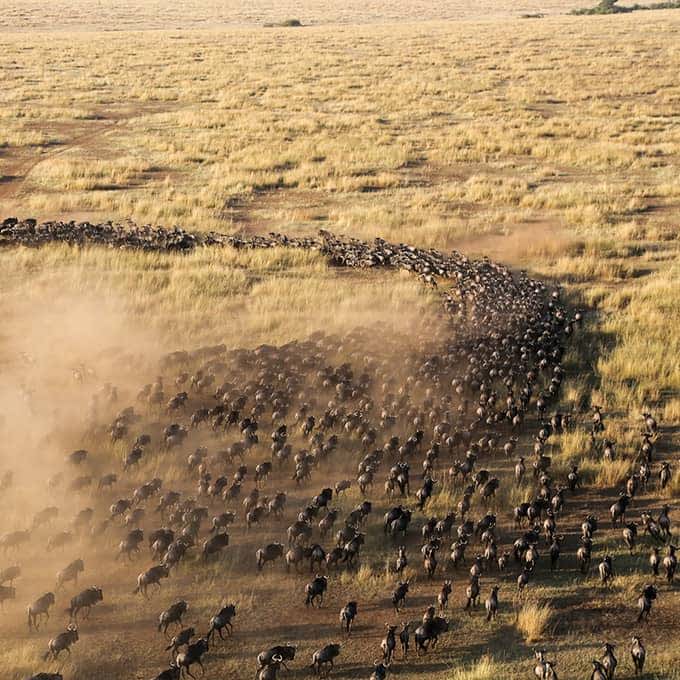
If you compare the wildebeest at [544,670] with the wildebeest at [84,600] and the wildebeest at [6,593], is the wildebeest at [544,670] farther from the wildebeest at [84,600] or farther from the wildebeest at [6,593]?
the wildebeest at [6,593]

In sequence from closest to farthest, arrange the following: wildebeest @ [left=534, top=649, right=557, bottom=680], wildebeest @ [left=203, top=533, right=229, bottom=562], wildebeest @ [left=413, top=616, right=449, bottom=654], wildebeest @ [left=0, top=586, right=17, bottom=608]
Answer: wildebeest @ [left=534, top=649, right=557, bottom=680] → wildebeest @ [left=413, top=616, right=449, bottom=654] → wildebeest @ [left=0, top=586, right=17, bottom=608] → wildebeest @ [left=203, top=533, right=229, bottom=562]

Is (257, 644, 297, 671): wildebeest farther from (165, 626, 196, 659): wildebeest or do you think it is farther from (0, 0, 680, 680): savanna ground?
(165, 626, 196, 659): wildebeest

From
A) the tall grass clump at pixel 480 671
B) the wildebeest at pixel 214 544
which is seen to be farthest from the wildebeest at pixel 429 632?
the wildebeest at pixel 214 544

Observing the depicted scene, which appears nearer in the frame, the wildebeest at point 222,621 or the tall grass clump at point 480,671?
the tall grass clump at point 480,671

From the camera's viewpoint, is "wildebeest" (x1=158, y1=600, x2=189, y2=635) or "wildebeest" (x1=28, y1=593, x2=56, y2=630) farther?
"wildebeest" (x1=158, y1=600, x2=189, y2=635)

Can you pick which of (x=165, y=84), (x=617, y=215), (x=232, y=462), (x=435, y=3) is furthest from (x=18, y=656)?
(x=435, y=3)

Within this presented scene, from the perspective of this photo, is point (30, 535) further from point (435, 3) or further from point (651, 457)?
point (435, 3)

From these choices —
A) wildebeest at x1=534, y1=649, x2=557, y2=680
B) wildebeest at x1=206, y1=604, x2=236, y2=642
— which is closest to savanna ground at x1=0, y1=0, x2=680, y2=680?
wildebeest at x1=206, y1=604, x2=236, y2=642
